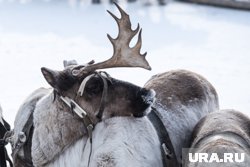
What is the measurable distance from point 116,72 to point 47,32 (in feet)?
10.7

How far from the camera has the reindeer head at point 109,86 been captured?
2.73 m

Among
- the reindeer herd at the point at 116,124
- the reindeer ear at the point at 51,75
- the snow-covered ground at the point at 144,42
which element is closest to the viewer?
the reindeer herd at the point at 116,124

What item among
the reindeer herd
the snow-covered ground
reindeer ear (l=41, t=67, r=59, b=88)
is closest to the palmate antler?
→ the reindeer herd

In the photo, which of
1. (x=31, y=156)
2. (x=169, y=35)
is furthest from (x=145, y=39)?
(x=31, y=156)

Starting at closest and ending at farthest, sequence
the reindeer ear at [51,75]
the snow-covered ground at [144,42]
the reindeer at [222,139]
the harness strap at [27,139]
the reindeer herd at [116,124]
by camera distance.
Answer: the reindeer at [222,139]
the reindeer herd at [116,124]
the reindeer ear at [51,75]
the harness strap at [27,139]
the snow-covered ground at [144,42]

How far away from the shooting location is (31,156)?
3016mm

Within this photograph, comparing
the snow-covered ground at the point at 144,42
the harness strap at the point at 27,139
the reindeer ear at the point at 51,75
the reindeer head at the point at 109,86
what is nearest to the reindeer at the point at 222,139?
the reindeer head at the point at 109,86

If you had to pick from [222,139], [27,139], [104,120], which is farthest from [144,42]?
[222,139]

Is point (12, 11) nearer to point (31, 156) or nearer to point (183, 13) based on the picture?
point (183, 13)

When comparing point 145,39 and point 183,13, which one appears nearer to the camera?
point 145,39

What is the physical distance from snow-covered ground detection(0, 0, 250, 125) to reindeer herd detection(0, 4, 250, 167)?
3.56 meters

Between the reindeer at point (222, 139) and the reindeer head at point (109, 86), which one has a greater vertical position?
the reindeer head at point (109, 86)

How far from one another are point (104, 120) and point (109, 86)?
0.18m

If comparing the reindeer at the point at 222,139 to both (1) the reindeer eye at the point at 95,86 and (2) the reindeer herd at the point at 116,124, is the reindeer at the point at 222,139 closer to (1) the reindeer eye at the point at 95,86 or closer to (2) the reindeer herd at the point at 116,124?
(2) the reindeer herd at the point at 116,124
